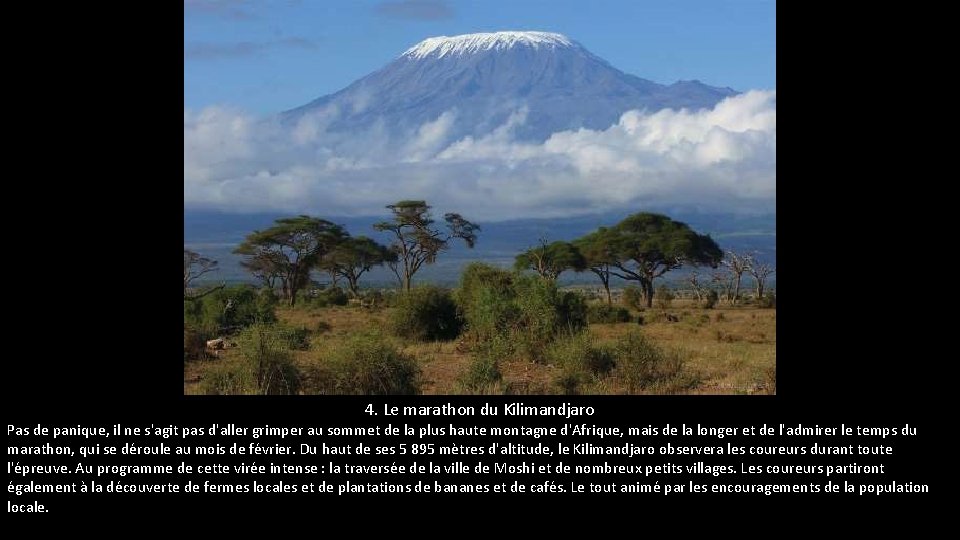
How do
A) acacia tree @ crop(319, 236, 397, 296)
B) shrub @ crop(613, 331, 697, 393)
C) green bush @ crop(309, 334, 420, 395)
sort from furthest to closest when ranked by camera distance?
acacia tree @ crop(319, 236, 397, 296) < shrub @ crop(613, 331, 697, 393) < green bush @ crop(309, 334, 420, 395)

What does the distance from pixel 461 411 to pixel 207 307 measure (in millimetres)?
15241

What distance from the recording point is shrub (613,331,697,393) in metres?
12.7

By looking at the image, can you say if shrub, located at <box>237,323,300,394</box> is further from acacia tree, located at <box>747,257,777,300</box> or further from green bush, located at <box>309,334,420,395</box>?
acacia tree, located at <box>747,257,777,300</box>

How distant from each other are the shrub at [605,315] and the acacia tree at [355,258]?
68.2 feet

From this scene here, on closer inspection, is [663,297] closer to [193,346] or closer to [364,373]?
[193,346]

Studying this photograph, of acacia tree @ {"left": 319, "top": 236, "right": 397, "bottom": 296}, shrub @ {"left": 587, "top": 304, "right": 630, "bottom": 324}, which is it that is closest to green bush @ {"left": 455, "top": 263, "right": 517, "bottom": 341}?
shrub @ {"left": 587, "top": 304, "right": 630, "bottom": 324}

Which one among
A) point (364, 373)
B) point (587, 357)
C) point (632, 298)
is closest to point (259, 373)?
point (364, 373)

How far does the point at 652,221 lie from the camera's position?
1870 inches

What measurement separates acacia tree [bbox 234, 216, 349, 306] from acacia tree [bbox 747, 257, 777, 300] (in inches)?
826

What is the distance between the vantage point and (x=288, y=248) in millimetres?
46125

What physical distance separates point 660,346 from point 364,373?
7010mm
